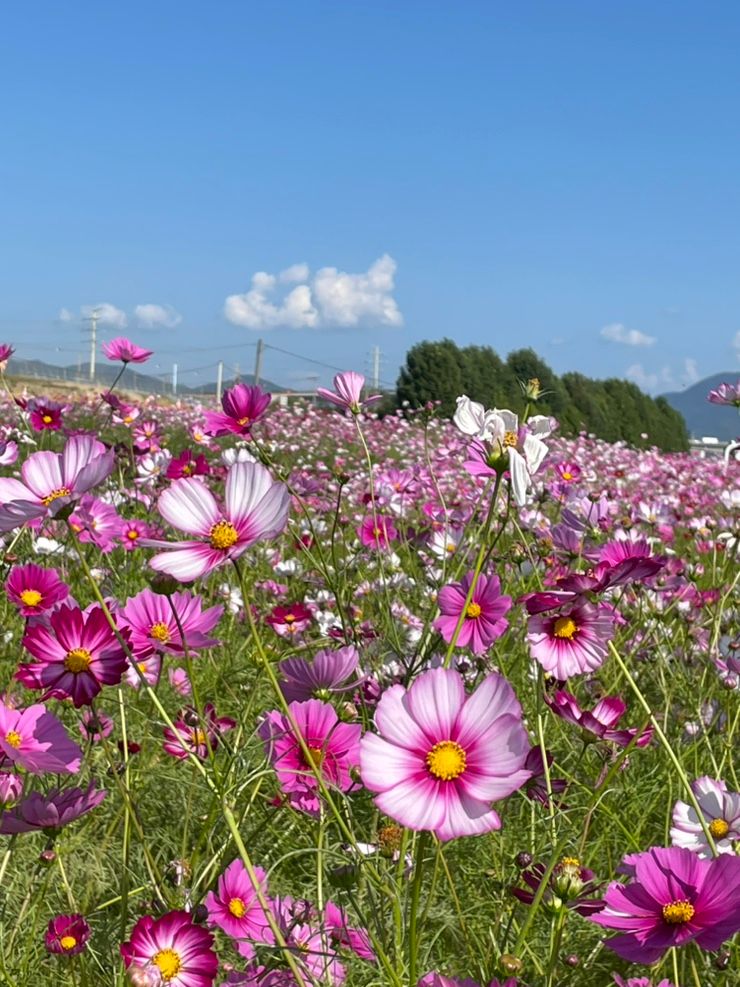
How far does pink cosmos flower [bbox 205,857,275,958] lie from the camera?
3.49 feet

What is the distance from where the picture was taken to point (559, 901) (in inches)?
30.0

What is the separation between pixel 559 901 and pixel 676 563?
192 centimetres

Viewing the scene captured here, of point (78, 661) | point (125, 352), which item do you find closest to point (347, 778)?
point (78, 661)

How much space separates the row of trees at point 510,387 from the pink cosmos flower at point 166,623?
1281 cm

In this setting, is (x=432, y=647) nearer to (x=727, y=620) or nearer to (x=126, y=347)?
(x=727, y=620)

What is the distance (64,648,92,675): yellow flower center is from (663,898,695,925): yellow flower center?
548 mm

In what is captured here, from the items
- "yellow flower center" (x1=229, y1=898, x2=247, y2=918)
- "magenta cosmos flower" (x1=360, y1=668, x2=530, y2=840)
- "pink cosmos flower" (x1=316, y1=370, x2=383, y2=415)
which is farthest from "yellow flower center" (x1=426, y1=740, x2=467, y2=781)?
"pink cosmos flower" (x1=316, y1=370, x2=383, y2=415)

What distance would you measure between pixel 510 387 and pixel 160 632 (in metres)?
14.6

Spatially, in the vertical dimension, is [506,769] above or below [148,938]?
above

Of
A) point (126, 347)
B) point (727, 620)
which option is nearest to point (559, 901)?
point (727, 620)

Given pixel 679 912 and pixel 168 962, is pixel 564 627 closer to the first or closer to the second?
pixel 679 912

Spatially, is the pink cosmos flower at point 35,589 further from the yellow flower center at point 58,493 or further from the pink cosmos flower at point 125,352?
the pink cosmos flower at point 125,352

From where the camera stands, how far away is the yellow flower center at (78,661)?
931 mm

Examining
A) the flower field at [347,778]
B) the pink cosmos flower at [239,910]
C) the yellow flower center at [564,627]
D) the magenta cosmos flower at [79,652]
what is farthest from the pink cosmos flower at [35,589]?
the yellow flower center at [564,627]
